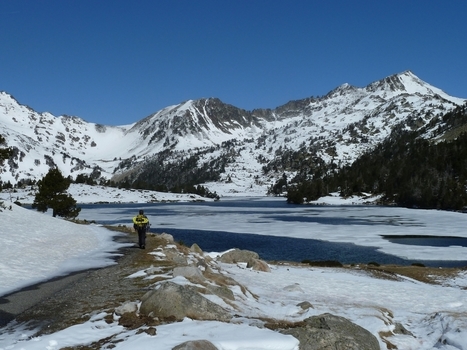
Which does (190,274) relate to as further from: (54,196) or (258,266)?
(54,196)

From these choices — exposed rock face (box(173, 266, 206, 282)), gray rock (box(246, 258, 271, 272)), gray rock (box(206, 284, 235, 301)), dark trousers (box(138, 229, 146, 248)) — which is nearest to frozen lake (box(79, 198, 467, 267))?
gray rock (box(246, 258, 271, 272))

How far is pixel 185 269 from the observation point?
19.0 metres

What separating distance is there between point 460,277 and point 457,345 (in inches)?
893

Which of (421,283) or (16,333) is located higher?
(16,333)

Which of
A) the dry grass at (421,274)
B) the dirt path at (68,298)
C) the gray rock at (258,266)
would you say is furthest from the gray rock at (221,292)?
the dry grass at (421,274)

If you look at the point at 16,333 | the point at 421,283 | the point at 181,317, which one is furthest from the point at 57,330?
the point at 421,283

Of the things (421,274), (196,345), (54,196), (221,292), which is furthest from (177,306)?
(54,196)

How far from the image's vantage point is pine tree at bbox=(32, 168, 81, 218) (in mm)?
62719

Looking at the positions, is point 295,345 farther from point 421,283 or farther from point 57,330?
point 421,283

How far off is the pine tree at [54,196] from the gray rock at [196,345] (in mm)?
58006

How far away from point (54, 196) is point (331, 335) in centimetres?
5880

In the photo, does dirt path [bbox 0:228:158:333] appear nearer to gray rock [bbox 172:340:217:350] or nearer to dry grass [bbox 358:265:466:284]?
gray rock [bbox 172:340:217:350]

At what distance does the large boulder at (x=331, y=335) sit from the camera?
12.1 metres

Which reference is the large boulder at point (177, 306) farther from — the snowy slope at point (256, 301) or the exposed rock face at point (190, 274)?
the exposed rock face at point (190, 274)
